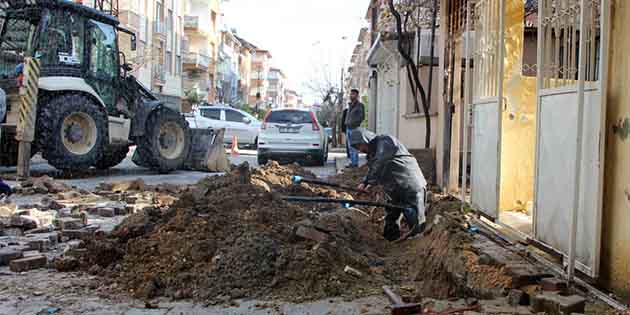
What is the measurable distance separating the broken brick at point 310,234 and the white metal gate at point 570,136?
6.34 feet

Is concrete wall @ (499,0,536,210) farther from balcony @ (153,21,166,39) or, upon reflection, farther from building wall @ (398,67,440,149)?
balcony @ (153,21,166,39)

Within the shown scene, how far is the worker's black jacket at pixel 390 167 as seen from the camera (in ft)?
23.8

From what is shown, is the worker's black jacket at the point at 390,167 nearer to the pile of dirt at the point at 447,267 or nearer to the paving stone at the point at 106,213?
the pile of dirt at the point at 447,267

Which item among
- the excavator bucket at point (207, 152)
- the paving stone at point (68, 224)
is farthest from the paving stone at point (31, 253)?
the excavator bucket at point (207, 152)

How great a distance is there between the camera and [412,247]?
6695 mm

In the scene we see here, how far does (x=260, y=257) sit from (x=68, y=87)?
8911 millimetres

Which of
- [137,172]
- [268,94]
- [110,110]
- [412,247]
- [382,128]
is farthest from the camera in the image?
A: [268,94]

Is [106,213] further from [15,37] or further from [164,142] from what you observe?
[164,142]

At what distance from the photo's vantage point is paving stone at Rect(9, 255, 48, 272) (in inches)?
223

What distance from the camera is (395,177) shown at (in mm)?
7301

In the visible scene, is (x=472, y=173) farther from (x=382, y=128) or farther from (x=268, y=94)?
(x=268, y=94)

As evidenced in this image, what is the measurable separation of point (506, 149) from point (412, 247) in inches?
72.2

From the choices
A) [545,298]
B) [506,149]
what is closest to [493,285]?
[545,298]

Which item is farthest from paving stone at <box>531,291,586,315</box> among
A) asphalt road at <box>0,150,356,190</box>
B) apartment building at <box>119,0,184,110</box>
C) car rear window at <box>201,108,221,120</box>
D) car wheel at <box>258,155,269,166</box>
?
apartment building at <box>119,0,184,110</box>
